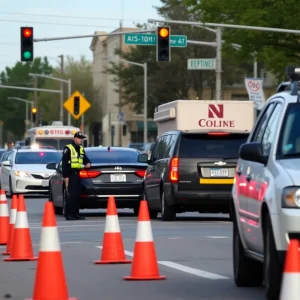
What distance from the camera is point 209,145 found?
75.9 feet

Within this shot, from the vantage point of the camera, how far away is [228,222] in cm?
2336

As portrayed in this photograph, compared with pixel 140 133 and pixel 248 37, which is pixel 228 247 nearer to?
pixel 248 37

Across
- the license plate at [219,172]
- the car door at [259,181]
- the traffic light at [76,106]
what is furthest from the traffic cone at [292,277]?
the traffic light at [76,106]

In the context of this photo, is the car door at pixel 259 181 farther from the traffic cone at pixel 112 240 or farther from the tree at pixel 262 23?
the tree at pixel 262 23

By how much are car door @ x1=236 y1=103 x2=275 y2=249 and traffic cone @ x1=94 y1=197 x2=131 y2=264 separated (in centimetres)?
251

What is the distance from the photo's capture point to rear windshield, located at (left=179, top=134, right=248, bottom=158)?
23.0 m

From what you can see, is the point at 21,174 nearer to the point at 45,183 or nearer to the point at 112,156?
the point at 45,183

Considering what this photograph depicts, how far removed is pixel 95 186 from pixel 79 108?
1094 inches

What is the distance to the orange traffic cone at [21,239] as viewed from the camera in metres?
14.5

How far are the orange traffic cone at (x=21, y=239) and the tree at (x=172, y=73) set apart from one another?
79923 millimetres

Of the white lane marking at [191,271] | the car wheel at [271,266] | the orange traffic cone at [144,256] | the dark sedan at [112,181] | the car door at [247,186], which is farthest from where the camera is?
the dark sedan at [112,181]

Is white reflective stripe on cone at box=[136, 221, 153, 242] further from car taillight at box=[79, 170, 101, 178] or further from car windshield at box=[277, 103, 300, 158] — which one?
car taillight at box=[79, 170, 101, 178]

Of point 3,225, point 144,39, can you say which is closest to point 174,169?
point 3,225

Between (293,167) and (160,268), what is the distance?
4238 millimetres
